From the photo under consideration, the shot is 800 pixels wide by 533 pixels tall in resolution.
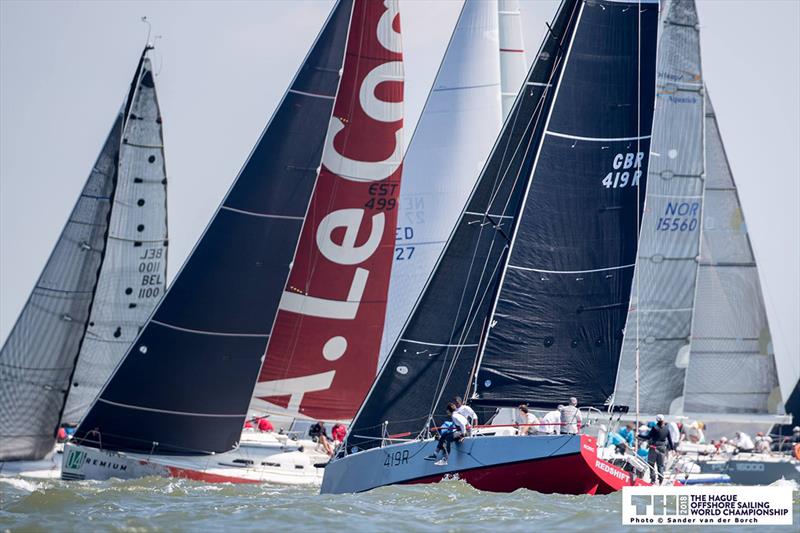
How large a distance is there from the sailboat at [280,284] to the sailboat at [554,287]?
518 cm

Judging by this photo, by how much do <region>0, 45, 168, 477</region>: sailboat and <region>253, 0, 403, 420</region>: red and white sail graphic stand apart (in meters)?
4.10

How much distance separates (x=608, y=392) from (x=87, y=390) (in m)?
14.5

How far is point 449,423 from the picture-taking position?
20.9 metres

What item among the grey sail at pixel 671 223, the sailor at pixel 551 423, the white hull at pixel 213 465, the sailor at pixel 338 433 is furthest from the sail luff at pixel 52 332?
the grey sail at pixel 671 223

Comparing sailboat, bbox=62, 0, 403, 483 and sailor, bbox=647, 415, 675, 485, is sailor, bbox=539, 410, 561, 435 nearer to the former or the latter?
sailor, bbox=647, 415, 675, 485

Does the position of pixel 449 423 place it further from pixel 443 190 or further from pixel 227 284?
pixel 443 190

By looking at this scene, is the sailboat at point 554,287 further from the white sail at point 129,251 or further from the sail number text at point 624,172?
the white sail at point 129,251

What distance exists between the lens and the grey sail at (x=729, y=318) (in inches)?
1497

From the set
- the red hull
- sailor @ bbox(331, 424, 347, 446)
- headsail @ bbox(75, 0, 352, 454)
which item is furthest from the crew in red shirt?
the red hull

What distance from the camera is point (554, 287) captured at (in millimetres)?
22156

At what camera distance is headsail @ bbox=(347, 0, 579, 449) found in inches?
904

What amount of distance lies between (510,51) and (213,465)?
1145 cm

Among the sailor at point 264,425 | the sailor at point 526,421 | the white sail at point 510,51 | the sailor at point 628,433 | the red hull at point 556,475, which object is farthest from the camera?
the white sail at point 510,51

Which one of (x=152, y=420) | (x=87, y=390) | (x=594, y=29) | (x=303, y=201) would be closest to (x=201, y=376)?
(x=152, y=420)
